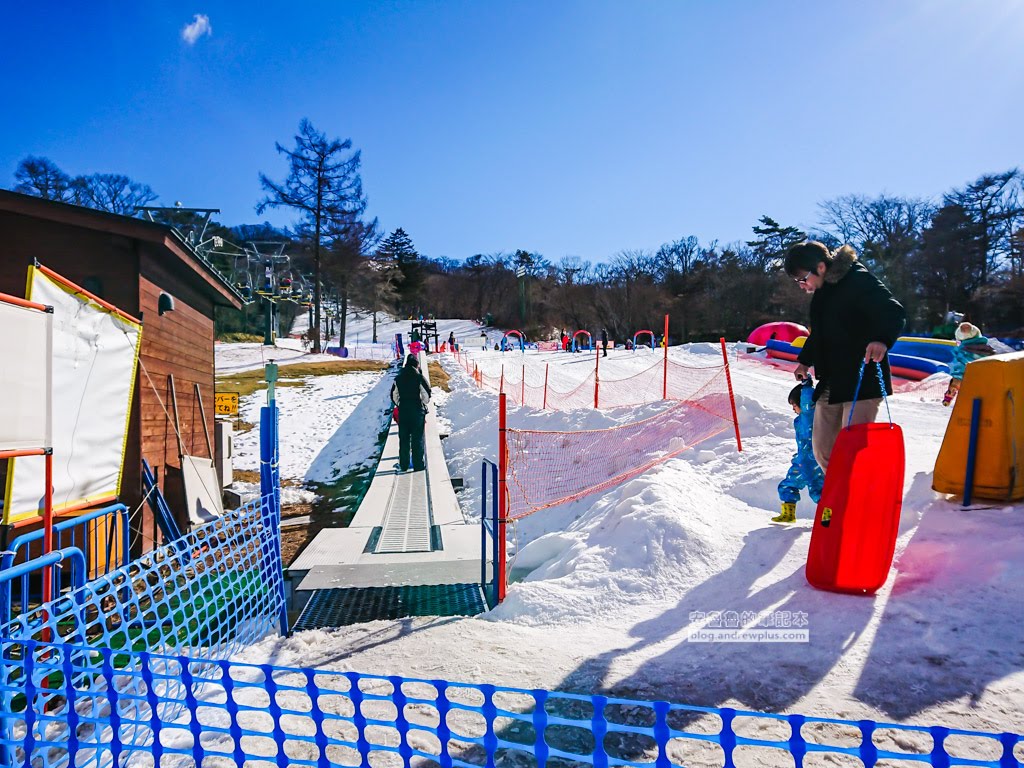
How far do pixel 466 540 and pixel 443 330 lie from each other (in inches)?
2389

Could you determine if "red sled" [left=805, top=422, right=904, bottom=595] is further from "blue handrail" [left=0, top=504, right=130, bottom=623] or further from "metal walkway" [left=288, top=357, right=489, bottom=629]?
"blue handrail" [left=0, top=504, right=130, bottom=623]

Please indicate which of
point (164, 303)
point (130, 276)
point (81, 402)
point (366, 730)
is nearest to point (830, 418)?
point (366, 730)

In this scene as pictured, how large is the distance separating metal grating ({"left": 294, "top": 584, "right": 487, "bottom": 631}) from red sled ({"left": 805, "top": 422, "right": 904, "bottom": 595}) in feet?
9.19

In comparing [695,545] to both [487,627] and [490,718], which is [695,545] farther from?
[490,718]

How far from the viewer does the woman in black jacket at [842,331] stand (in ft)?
11.7

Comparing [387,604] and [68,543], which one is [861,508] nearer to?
[387,604]

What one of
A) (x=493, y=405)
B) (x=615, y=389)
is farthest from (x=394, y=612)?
(x=615, y=389)

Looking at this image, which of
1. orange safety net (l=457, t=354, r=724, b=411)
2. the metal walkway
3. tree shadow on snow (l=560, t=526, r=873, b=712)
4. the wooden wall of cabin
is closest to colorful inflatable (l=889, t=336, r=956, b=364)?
orange safety net (l=457, t=354, r=724, b=411)

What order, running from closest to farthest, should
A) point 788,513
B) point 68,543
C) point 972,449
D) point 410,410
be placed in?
point 972,449 < point 788,513 < point 68,543 < point 410,410

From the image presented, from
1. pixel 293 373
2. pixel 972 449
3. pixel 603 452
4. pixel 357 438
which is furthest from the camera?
pixel 293 373

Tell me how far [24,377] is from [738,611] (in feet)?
14.8

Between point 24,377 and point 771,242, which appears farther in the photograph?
point 771,242

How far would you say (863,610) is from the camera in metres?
3.13

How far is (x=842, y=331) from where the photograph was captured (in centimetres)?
377
